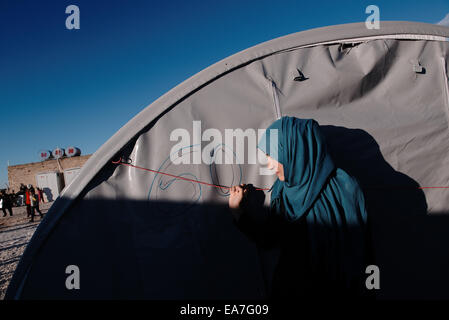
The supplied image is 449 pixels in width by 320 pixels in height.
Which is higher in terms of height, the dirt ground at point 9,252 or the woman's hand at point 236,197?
the woman's hand at point 236,197

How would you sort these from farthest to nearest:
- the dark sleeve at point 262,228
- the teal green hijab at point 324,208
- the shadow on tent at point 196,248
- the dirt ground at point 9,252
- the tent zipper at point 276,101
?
the dirt ground at point 9,252 → the tent zipper at point 276,101 → the shadow on tent at point 196,248 → the dark sleeve at point 262,228 → the teal green hijab at point 324,208

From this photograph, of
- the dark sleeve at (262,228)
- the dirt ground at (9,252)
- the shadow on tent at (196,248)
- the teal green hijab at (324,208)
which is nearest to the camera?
the teal green hijab at (324,208)

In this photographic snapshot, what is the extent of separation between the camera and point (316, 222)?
1.35 meters

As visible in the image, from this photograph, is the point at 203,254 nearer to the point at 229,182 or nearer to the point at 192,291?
the point at 192,291

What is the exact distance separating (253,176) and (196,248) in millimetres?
680

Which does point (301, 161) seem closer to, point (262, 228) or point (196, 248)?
point (262, 228)

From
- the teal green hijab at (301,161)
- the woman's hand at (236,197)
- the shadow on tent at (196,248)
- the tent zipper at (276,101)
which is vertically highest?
the tent zipper at (276,101)

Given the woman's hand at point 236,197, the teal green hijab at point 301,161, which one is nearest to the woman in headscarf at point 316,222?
the teal green hijab at point 301,161

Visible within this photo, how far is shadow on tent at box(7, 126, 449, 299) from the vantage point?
1.62 metres

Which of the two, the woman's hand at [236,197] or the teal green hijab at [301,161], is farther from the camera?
the woman's hand at [236,197]

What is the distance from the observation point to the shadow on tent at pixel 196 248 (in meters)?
1.62

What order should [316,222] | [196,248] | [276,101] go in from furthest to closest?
1. [276,101]
2. [196,248]
3. [316,222]

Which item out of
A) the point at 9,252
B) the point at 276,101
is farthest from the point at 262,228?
the point at 9,252

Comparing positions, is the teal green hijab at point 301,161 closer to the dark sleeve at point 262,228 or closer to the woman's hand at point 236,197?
the dark sleeve at point 262,228
